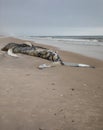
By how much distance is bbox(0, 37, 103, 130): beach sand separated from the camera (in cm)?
320

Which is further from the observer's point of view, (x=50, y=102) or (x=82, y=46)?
(x=82, y=46)

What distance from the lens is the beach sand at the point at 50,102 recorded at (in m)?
3.20

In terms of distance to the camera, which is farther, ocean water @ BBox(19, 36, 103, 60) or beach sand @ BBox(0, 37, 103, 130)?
ocean water @ BBox(19, 36, 103, 60)

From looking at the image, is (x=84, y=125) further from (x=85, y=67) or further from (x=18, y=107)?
(x=85, y=67)

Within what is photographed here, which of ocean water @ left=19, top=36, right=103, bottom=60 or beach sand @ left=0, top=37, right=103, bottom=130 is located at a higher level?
beach sand @ left=0, top=37, right=103, bottom=130

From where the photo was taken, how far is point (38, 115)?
11.2 ft

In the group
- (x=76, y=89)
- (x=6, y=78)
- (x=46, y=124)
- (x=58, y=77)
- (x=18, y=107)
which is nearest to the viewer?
(x=46, y=124)

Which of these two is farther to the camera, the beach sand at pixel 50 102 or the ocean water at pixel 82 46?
the ocean water at pixel 82 46

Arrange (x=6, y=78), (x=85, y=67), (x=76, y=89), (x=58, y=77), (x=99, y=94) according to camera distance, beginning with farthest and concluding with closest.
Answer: (x=85, y=67)
(x=58, y=77)
(x=6, y=78)
(x=76, y=89)
(x=99, y=94)

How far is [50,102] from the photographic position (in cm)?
396

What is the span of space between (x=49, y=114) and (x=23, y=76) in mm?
2454

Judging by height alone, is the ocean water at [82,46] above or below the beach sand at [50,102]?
below

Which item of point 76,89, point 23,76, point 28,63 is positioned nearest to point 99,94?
point 76,89

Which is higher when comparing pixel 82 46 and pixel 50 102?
pixel 50 102
